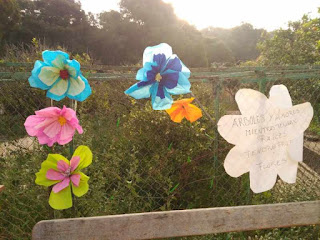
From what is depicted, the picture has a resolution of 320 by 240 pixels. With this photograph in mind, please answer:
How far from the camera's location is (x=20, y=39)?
14.6 meters

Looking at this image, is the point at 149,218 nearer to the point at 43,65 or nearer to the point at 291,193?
the point at 43,65

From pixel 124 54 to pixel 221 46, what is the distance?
815 cm

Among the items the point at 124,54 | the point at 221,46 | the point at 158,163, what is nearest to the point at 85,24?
the point at 124,54

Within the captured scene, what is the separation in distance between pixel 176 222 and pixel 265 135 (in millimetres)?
718

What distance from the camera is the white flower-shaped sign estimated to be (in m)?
1.48

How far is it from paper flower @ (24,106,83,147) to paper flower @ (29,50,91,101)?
0.08 meters

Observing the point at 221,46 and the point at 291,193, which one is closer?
the point at 291,193

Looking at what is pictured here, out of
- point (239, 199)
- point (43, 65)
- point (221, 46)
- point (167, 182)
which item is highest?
point (221, 46)

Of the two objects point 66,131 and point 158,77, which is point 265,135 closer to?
point 158,77

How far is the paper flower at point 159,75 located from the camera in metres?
1.19

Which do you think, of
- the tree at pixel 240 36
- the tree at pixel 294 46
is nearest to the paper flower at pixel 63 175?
the tree at pixel 294 46

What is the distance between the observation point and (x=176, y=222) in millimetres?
1421

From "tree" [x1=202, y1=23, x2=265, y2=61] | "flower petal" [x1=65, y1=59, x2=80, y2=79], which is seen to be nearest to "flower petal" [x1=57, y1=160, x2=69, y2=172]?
"flower petal" [x1=65, y1=59, x2=80, y2=79]

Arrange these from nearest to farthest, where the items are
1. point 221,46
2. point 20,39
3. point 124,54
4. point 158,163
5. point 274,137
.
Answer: point 274,137 → point 158,163 → point 20,39 → point 124,54 → point 221,46
